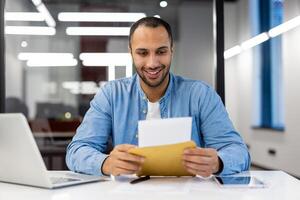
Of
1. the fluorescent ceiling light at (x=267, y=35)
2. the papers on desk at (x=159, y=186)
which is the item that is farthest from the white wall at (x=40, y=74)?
the papers on desk at (x=159, y=186)

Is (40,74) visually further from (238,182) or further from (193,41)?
(238,182)

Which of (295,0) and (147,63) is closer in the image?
(147,63)

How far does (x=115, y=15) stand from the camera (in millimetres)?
3656

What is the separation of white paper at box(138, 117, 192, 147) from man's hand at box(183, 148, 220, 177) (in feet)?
0.31

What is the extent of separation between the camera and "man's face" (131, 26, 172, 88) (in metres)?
1.84

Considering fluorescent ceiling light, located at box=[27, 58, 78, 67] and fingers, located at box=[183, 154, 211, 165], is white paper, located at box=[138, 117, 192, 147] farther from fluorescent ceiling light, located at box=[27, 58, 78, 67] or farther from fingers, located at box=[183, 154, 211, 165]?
fluorescent ceiling light, located at box=[27, 58, 78, 67]

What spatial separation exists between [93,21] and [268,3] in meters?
3.65

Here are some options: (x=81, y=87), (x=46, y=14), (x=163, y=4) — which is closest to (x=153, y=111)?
(x=163, y=4)

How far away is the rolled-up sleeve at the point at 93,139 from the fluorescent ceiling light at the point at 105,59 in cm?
151

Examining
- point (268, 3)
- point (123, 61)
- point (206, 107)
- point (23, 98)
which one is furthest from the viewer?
point (268, 3)

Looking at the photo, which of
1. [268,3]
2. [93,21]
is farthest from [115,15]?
[268,3]

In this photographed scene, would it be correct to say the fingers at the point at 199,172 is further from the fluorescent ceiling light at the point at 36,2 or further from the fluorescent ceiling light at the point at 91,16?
the fluorescent ceiling light at the point at 36,2

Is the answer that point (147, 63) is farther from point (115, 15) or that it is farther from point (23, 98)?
point (23, 98)

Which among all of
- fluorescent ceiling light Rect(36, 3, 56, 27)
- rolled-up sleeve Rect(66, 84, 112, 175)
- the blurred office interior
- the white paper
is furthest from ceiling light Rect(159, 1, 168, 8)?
the white paper
